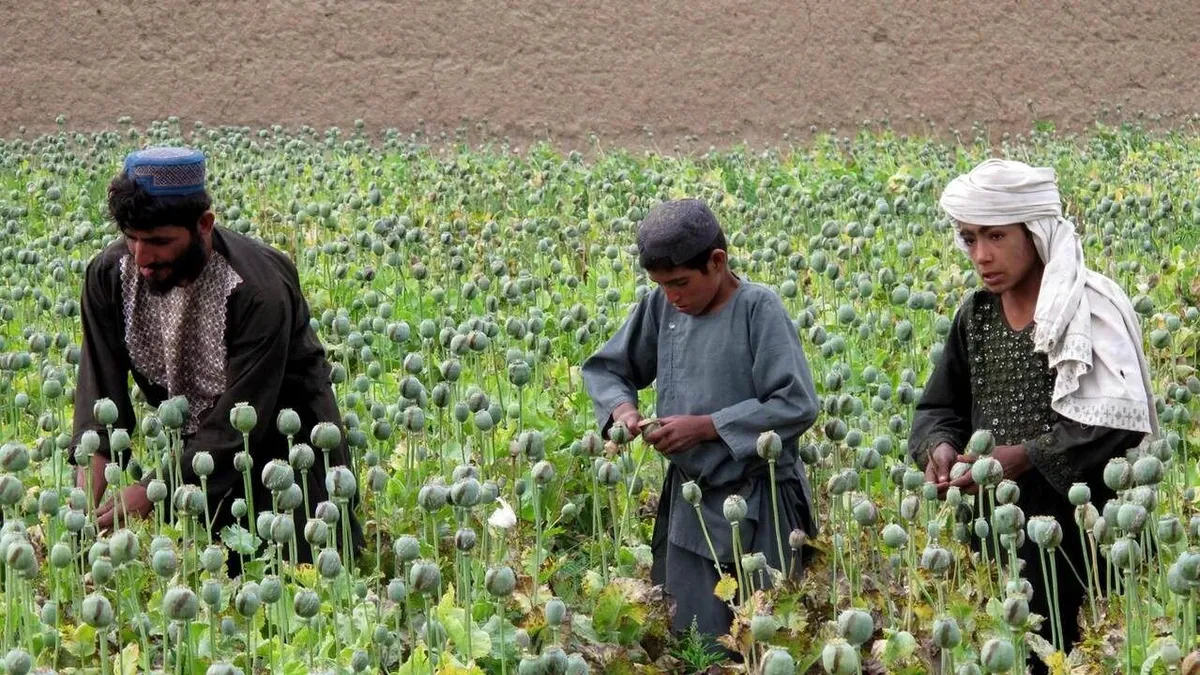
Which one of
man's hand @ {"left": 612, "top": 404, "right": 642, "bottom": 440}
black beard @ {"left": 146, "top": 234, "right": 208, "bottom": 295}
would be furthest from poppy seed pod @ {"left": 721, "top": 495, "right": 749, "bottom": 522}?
black beard @ {"left": 146, "top": 234, "right": 208, "bottom": 295}

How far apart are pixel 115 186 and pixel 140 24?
14.4m

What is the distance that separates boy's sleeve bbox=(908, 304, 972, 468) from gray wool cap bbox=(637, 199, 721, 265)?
0.62 metres

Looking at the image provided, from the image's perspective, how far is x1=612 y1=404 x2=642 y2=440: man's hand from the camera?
142 inches

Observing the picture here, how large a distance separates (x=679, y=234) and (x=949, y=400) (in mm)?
776

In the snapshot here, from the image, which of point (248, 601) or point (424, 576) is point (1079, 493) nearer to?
point (424, 576)

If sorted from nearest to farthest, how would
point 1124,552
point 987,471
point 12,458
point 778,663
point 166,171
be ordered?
point 778,663 < point 1124,552 < point 987,471 < point 12,458 < point 166,171

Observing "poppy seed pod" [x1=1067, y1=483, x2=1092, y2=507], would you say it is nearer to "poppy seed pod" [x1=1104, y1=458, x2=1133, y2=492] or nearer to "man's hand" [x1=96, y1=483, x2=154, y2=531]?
"poppy seed pod" [x1=1104, y1=458, x2=1133, y2=492]

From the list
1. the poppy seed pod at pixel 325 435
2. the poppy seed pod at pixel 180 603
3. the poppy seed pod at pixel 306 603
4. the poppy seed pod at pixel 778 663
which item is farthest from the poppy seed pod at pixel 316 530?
the poppy seed pod at pixel 778 663

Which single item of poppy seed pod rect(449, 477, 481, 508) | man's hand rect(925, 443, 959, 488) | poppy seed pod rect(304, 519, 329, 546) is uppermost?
poppy seed pod rect(449, 477, 481, 508)

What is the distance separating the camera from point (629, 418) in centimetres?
363

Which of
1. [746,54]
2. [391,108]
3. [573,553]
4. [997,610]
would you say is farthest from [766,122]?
[997,610]

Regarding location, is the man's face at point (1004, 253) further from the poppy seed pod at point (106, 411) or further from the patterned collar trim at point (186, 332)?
the poppy seed pod at point (106, 411)

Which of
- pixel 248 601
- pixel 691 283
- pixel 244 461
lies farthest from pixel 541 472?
pixel 248 601

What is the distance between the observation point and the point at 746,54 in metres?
18.1
